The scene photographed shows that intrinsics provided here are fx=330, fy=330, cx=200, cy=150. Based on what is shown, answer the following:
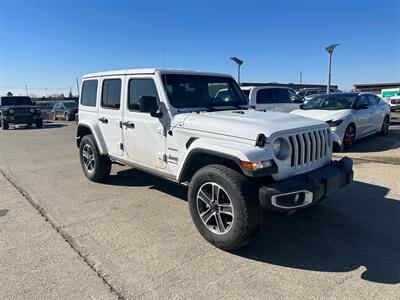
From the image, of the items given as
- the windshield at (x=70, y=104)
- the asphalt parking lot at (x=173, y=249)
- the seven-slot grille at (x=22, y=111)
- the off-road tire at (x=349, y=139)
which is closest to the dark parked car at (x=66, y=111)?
the windshield at (x=70, y=104)

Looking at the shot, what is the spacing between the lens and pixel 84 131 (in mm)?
6430

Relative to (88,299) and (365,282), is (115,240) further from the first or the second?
(365,282)

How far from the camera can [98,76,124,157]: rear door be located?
5207 millimetres

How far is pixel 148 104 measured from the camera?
4.15m

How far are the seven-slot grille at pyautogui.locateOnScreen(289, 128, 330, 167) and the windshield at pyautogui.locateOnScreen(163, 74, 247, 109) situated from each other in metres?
Answer: 1.46

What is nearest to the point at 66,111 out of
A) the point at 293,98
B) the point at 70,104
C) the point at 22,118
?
the point at 70,104

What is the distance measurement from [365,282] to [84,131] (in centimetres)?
534

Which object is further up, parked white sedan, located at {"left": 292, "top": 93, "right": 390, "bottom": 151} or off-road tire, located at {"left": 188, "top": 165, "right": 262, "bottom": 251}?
parked white sedan, located at {"left": 292, "top": 93, "right": 390, "bottom": 151}

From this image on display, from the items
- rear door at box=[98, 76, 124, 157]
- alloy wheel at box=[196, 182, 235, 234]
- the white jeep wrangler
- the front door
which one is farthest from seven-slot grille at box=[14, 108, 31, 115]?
alloy wheel at box=[196, 182, 235, 234]

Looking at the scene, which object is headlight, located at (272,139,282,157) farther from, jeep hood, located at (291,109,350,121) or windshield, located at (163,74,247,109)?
jeep hood, located at (291,109,350,121)

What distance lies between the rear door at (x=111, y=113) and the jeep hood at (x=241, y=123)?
1468mm

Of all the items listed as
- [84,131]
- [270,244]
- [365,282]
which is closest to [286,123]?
[270,244]

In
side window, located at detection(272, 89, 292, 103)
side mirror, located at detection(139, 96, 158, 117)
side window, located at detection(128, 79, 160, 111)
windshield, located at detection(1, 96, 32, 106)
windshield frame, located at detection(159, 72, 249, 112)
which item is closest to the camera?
side mirror, located at detection(139, 96, 158, 117)

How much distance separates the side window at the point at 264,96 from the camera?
1045cm
